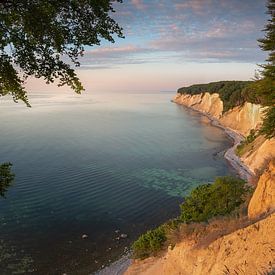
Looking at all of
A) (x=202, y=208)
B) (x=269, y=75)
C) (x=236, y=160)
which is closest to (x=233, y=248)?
(x=202, y=208)

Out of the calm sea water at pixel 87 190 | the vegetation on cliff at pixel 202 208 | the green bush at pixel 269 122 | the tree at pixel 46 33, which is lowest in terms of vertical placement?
the calm sea water at pixel 87 190

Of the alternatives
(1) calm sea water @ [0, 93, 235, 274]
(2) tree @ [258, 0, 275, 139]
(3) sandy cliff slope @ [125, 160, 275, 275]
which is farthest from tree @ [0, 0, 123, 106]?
(2) tree @ [258, 0, 275, 139]

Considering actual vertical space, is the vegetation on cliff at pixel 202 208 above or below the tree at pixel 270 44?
below

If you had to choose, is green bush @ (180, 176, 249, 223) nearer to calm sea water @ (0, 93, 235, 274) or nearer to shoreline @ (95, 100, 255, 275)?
shoreline @ (95, 100, 255, 275)

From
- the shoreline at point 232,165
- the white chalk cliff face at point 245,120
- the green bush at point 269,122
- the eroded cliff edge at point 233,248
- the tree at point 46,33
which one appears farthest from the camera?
the white chalk cliff face at point 245,120

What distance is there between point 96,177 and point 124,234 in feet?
66.2

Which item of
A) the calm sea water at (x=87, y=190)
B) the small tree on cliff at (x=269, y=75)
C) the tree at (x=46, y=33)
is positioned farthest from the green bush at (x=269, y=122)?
the tree at (x=46, y=33)

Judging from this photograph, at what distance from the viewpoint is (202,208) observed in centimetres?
2981

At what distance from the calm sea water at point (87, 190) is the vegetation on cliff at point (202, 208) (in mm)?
5352

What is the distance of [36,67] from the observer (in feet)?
31.7

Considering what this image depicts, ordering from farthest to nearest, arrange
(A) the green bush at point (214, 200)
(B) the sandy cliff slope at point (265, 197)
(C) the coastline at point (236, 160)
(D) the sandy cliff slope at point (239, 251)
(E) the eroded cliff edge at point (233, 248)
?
(C) the coastline at point (236, 160), (A) the green bush at point (214, 200), (B) the sandy cliff slope at point (265, 197), (E) the eroded cliff edge at point (233, 248), (D) the sandy cliff slope at point (239, 251)

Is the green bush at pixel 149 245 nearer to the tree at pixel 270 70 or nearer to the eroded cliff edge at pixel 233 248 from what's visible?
the eroded cliff edge at pixel 233 248

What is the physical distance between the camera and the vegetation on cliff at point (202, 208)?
26594 millimetres

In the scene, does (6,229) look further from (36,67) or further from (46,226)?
(36,67)
